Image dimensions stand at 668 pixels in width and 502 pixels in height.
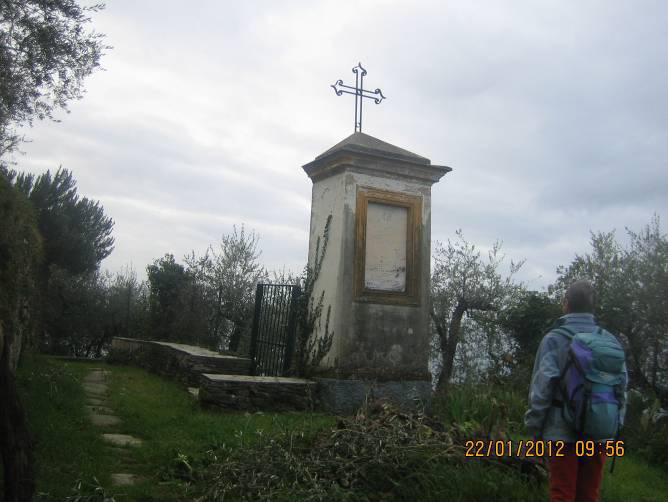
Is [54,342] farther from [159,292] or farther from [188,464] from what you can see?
[188,464]

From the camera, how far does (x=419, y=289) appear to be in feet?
25.2

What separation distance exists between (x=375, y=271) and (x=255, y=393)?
6.87ft

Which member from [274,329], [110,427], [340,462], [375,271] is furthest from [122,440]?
[375,271]

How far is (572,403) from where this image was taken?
3227mm

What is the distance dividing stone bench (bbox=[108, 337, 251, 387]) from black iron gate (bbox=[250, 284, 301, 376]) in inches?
25.9

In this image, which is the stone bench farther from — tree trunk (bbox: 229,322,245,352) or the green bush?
the green bush

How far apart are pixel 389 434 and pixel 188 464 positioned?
1.61 meters

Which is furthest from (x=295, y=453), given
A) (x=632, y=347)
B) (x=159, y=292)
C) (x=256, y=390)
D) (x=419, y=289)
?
(x=159, y=292)

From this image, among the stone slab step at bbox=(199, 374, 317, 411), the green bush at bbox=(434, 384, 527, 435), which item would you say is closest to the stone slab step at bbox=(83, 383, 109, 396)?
the stone slab step at bbox=(199, 374, 317, 411)

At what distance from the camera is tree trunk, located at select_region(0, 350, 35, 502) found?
319 cm

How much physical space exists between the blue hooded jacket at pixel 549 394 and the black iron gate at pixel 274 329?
4.79m
